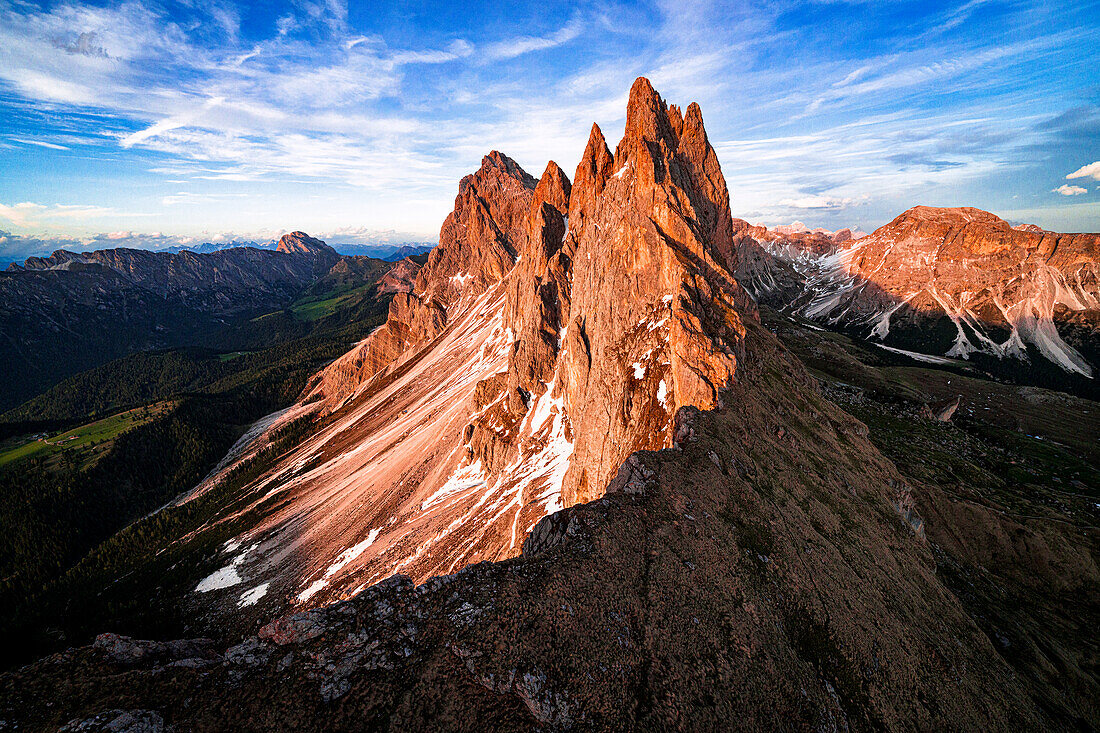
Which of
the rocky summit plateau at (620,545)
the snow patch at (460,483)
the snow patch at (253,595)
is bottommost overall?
the snow patch at (253,595)

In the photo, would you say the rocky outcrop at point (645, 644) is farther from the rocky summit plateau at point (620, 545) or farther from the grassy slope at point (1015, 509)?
the grassy slope at point (1015, 509)

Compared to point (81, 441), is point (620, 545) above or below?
above

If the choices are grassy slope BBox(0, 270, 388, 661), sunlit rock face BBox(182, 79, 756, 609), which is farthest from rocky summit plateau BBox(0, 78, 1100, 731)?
grassy slope BBox(0, 270, 388, 661)

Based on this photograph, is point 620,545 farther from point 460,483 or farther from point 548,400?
point 548,400

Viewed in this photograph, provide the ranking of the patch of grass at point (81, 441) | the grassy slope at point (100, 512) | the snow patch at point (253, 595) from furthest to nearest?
the patch of grass at point (81, 441)
the grassy slope at point (100, 512)
the snow patch at point (253, 595)

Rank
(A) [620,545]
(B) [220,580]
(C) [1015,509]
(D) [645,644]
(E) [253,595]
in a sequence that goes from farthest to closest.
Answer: (B) [220,580] → (E) [253,595] → (C) [1015,509] → (A) [620,545] → (D) [645,644]

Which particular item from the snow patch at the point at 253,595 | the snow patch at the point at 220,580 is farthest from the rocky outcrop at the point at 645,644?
the snow patch at the point at 220,580

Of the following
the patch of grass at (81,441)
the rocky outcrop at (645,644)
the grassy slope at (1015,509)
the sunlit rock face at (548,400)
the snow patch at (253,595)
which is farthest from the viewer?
the patch of grass at (81,441)

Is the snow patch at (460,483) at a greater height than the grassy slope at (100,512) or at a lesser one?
greater

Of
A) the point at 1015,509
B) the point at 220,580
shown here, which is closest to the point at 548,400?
the point at 220,580
